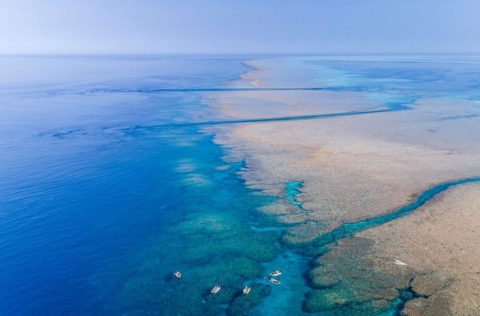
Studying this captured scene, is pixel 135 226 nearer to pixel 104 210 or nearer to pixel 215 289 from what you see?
pixel 104 210

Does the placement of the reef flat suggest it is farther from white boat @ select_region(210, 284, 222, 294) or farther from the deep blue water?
white boat @ select_region(210, 284, 222, 294)

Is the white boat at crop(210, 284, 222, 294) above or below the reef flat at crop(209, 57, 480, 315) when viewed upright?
below

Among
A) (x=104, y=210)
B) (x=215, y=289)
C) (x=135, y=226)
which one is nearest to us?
(x=215, y=289)

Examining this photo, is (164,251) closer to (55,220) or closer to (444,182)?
(55,220)

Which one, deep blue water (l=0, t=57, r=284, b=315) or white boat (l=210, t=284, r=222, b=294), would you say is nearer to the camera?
white boat (l=210, t=284, r=222, b=294)

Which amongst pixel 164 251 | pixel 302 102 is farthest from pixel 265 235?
pixel 302 102

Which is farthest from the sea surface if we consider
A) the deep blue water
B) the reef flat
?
the reef flat

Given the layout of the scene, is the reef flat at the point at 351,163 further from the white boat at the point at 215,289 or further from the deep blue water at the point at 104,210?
the white boat at the point at 215,289

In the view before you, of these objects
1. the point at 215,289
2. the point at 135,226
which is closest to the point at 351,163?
the point at 135,226

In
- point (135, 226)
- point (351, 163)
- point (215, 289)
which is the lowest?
point (215, 289)
